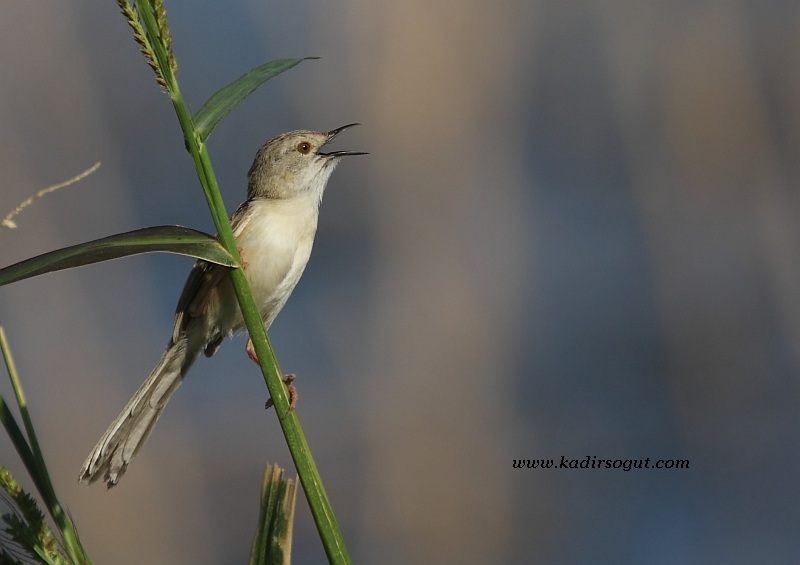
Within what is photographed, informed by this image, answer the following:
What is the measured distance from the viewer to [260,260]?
3.38 meters

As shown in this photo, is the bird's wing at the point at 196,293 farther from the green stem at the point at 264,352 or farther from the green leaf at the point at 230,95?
the green stem at the point at 264,352

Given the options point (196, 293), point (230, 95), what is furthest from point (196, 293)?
point (230, 95)

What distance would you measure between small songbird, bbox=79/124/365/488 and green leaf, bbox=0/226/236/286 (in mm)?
1513

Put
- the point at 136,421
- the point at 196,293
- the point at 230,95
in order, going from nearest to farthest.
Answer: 1. the point at 230,95
2. the point at 136,421
3. the point at 196,293

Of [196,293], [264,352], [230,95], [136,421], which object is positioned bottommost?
[136,421]

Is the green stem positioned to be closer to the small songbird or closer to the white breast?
the small songbird

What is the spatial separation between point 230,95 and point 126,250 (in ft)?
1.08

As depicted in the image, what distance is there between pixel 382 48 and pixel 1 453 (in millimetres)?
3817

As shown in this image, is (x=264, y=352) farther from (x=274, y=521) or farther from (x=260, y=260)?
(x=260, y=260)

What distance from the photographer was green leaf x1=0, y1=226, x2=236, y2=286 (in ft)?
3.93

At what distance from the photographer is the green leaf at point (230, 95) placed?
1.36 meters

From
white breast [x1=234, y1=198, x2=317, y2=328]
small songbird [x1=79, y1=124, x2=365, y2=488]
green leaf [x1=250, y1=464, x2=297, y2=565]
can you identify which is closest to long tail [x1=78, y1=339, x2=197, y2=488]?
small songbird [x1=79, y1=124, x2=365, y2=488]

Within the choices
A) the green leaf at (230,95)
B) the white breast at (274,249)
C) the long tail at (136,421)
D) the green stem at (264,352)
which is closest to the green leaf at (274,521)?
the green stem at (264,352)

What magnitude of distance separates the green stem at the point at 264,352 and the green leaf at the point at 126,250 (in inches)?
1.2
